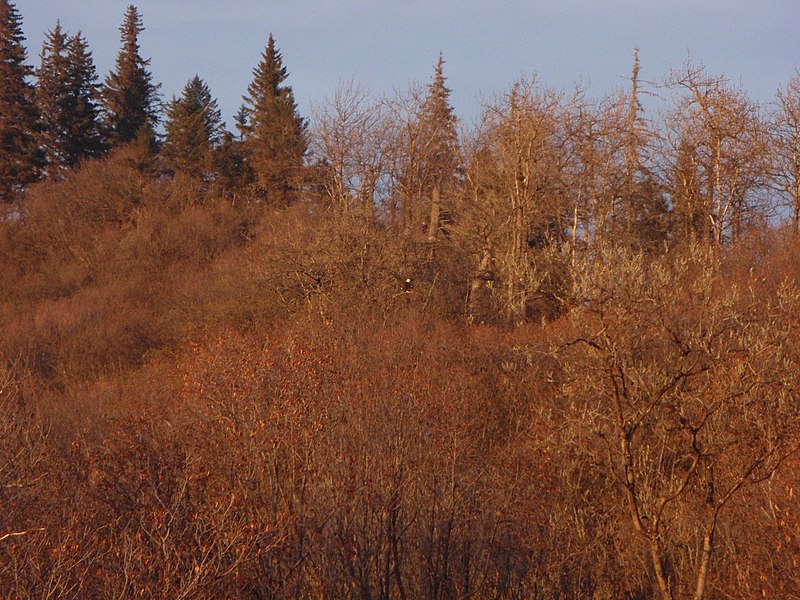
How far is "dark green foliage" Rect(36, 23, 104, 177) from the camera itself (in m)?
37.6

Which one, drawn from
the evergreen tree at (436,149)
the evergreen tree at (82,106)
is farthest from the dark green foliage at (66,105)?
the evergreen tree at (436,149)

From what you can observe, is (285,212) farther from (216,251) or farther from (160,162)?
(160,162)

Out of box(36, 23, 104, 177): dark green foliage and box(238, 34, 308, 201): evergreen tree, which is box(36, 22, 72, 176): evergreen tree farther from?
box(238, 34, 308, 201): evergreen tree

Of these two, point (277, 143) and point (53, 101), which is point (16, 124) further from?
point (277, 143)

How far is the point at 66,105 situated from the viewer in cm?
3794

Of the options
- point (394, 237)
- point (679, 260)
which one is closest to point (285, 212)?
point (394, 237)

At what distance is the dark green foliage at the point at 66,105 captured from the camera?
1480 inches

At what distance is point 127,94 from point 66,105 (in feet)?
9.34

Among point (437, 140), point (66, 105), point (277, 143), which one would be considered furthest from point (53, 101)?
point (437, 140)

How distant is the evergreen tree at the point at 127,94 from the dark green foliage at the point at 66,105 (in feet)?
2.39

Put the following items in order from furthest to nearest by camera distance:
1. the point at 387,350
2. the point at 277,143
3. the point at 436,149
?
the point at 277,143 < the point at 436,149 < the point at 387,350

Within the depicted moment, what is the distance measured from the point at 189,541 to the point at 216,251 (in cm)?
2719

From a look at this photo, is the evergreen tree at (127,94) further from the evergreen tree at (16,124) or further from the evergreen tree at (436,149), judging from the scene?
the evergreen tree at (436,149)

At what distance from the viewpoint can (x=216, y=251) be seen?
105ft
